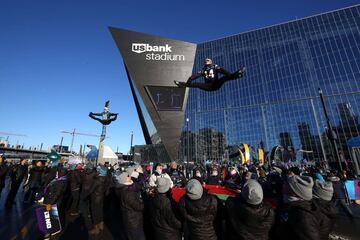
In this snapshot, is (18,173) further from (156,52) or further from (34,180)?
(156,52)

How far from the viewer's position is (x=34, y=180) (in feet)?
28.1

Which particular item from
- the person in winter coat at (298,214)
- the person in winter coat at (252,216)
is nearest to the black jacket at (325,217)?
the person in winter coat at (298,214)

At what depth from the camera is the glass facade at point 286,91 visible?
2180 inches

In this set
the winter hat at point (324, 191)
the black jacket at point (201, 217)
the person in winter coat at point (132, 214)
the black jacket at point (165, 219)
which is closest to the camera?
the black jacket at point (201, 217)

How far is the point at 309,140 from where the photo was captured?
188 feet

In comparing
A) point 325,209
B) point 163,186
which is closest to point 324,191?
point 325,209

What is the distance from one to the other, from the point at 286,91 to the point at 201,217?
7192 cm

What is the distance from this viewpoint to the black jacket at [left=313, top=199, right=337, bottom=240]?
2430 mm

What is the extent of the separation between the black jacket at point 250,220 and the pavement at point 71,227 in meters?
3.34

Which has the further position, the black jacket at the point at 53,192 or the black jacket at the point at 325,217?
the black jacket at the point at 53,192

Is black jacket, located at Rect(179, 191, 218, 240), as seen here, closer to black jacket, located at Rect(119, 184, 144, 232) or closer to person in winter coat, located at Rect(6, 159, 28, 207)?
black jacket, located at Rect(119, 184, 144, 232)

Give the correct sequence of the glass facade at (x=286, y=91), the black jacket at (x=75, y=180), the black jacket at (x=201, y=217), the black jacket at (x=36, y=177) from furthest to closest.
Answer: the glass facade at (x=286, y=91) → the black jacket at (x=36, y=177) → the black jacket at (x=75, y=180) → the black jacket at (x=201, y=217)

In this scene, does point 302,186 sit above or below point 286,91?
below

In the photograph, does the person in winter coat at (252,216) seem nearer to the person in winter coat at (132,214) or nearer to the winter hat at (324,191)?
the winter hat at (324,191)
